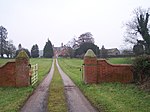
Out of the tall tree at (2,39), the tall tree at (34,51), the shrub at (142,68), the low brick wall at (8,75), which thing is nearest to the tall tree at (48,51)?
the tall tree at (34,51)

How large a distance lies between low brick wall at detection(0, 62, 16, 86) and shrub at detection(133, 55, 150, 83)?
31.0 feet

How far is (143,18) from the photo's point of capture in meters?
60.5

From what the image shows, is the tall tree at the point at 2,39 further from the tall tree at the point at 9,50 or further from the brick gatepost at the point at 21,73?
the brick gatepost at the point at 21,73

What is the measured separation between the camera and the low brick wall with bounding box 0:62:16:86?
20.4 metres

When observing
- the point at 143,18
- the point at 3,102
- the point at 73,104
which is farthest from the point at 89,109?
the point at 143,18

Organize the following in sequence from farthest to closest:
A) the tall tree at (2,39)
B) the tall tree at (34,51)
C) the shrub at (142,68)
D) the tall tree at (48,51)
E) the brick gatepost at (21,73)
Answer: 1. the tall tree at (48,51)
2. the tall tree at (34,51)
3. the tall tree at (2,39)
4. the brick gatepost at (21,73)
5. the shrub at (142,68)

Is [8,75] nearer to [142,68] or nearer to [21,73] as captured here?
[21,73]

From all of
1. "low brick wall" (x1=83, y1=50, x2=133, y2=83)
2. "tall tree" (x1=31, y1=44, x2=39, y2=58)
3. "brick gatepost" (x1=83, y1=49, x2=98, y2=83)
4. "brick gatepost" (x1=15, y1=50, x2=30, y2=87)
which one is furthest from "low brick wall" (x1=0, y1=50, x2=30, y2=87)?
"tall tree" (x1=31, y1=44, x2=39, y2=58)

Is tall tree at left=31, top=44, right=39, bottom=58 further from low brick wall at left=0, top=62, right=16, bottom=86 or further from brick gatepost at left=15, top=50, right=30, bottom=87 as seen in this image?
brick gatepost at left=15, top=50, right=30, bottom=87

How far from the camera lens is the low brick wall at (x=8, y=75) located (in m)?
20.4

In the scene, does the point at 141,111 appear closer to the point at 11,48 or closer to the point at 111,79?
the point at 111,79

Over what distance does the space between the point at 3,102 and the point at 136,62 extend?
11.2 m

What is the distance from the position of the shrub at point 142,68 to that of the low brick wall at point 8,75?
946cm

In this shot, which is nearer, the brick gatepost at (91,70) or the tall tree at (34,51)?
the brick gatepost at (91,70)
